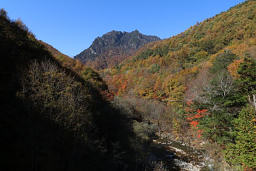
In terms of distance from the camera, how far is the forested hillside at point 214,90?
13555 millimetres

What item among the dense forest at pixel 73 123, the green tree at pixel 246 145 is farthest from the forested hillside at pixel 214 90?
the dense forest at pixel 73 123

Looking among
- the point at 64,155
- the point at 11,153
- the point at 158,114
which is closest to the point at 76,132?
the point at 64,155

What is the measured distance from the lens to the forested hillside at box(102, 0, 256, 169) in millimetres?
13555

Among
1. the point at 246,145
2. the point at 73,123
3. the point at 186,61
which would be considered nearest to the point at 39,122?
the point at 73,123

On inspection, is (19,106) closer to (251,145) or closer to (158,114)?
(251,145)

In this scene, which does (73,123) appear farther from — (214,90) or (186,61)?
(186,61)

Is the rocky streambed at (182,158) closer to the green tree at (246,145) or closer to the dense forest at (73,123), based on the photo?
the dense forest at (73,123)

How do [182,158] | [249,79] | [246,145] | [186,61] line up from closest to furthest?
[246,145]
[249,79]
[182,158]
[186,61]

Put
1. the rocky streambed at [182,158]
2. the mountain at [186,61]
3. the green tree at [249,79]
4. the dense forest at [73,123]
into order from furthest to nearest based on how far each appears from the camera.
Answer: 1. the mountain at [186,61]
2. the rocky streambed at [182,158]
3. the green tree at [249,79]
4. the dense forest at [73,123]

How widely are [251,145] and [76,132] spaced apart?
45.1 ft

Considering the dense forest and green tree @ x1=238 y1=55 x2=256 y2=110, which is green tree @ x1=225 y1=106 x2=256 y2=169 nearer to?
the dense forest

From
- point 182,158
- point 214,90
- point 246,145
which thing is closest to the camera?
point 246,145

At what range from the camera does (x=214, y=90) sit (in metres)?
16.9

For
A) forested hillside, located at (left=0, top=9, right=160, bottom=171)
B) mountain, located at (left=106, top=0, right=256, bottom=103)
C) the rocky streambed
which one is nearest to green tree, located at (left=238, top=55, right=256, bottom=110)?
the rocky streambed
